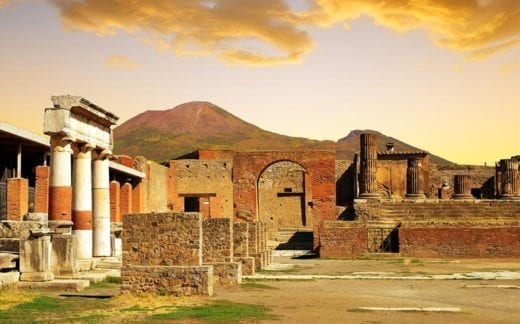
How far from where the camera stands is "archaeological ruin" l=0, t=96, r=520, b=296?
14016 mm

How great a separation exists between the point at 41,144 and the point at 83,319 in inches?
487

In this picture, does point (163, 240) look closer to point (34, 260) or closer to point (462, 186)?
point (34, 260)

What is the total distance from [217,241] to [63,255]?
3.68 meters

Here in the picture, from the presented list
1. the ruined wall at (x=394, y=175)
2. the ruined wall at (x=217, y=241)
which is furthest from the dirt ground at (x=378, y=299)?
the ruined wall at (x=394, y=175)

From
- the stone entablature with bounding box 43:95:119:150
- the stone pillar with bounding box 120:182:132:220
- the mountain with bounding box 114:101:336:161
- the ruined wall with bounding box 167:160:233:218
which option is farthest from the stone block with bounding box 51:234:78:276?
the mountain with bounding box 114:101:336:161

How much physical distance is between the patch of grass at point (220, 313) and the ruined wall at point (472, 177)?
42859 millimetres

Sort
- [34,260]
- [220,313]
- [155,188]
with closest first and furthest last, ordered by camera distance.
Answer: [220,313] → [34,260] → [155,188]

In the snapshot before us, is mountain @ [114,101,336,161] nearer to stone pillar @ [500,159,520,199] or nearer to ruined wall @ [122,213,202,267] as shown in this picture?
stone pillar @ [500,159,520,199]

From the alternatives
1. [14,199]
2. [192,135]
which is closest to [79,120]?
[14,199]

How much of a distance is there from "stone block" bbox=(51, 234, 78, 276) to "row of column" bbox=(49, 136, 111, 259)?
2356 millimetres

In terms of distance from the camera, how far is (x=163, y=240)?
45.7 ft

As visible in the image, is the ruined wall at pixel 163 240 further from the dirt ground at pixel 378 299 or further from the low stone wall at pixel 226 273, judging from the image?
the low stone wall at pixel 226 273

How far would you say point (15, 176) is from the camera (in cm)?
2308

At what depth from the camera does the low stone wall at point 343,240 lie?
30.6m
